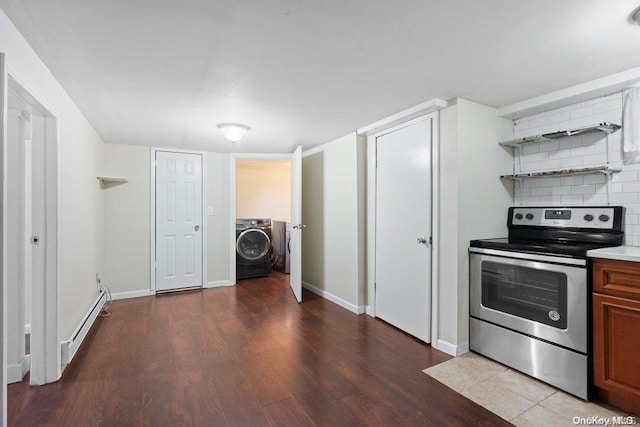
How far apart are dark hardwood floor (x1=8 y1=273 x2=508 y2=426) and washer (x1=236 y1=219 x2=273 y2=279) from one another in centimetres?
169

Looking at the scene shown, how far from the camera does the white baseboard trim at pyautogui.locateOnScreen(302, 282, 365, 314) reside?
11.1ft

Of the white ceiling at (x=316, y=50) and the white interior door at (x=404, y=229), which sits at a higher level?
the white ceiling at (x=316, y=50)

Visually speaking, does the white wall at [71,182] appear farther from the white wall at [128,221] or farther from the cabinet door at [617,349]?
the cabinet door at [617,349]

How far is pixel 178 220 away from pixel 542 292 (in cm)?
417

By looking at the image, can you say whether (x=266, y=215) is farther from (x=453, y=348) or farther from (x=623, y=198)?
(x=623, y=198)

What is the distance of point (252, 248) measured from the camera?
16.6 feet

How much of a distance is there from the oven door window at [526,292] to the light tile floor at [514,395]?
412 mm

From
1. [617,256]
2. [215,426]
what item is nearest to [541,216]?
[617,256]

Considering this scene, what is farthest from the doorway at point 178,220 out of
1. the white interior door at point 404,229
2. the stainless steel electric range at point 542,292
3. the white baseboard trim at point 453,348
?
the stainless steel electric range at point 542,292

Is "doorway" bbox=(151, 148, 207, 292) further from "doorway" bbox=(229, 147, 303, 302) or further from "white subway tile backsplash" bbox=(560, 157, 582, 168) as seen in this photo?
"white subway tile backsplash" bbox=(560, 157, 582, 168)

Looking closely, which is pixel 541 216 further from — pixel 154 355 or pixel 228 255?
pixel 228 255

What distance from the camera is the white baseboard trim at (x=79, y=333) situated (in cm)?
219

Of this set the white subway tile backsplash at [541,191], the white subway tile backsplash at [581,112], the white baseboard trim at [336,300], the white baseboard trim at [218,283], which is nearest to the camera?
the white subway tile backsplash at [581,112]

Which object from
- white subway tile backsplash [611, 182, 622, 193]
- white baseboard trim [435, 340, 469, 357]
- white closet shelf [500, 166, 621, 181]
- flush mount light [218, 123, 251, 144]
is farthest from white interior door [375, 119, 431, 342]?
flush mount light [218, 123, 251, 144]
